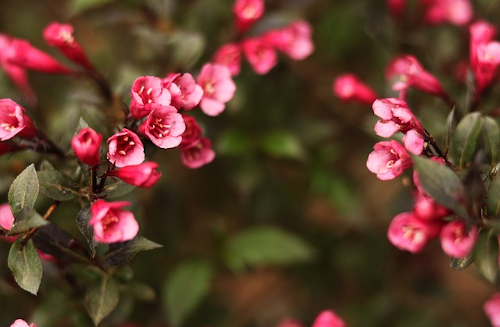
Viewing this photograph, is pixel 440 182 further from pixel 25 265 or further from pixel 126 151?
pixel 25 265

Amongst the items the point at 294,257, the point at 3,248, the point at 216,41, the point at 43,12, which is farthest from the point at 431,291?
the point at 43,12

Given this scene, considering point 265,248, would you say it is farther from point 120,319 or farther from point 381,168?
point 381,168

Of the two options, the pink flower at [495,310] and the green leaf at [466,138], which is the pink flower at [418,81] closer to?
the green leaf at [466,138]

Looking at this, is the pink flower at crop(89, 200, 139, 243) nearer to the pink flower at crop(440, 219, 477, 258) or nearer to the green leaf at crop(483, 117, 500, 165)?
the pink flower at crop(440, 219, 477, 258)

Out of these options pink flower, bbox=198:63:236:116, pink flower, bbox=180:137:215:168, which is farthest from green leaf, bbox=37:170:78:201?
pink flower, bbox=198:63:236:116

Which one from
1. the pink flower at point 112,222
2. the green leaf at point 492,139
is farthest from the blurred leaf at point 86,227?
the green leaf at point 492,139
